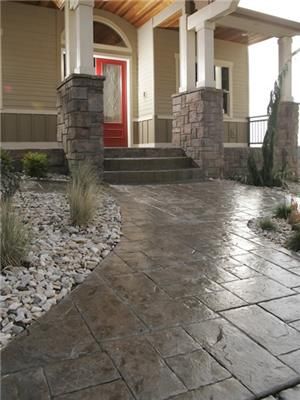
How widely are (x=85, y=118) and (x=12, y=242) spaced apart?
409 centimetres

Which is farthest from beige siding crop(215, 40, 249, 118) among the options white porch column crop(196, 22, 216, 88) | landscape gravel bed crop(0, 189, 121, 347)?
landscape gravel bed crop(0, 189, 121, 347)

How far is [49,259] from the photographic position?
279 centimetres

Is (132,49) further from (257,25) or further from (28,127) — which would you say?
(28,127)

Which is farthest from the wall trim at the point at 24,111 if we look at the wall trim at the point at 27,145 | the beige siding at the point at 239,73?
the beige siding at the point at 239,73

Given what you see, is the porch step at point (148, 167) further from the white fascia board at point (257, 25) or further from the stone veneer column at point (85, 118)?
the white fascia board at point (257, 25)

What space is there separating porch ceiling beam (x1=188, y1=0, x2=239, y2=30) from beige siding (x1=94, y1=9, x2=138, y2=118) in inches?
72.6

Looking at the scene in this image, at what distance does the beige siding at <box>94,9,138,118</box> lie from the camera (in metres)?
8.81

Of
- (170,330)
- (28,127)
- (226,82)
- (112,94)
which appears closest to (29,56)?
(28,127)

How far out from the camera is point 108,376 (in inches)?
60.3

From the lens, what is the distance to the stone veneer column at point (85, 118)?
633cm

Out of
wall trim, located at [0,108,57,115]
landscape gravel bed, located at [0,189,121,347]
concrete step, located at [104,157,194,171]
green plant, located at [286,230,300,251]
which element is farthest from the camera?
wall trim, located at [0,108,57,115]

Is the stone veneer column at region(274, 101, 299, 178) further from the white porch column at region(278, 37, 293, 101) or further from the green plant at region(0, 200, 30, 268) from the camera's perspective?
the green plant at region(0, 200, 30, 268)

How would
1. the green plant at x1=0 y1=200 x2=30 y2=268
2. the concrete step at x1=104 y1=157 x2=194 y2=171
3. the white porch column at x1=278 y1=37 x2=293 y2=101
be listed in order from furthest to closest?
1. the white porch column at x1=278 y1=37 x2=293 y2=101
2. the concrete step at x1=104 y1=157 x2=194 y2=171
3. the green plant at x1=0 y1=200 x2=30 y2=268

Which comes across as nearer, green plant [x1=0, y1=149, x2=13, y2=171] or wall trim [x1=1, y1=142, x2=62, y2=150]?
green plant [x1=0, y1=149, x2=13, y2=171]
